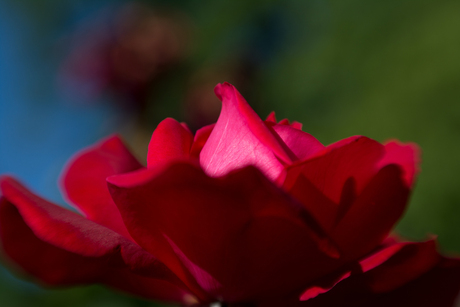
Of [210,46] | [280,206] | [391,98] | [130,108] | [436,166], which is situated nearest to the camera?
[280,206]

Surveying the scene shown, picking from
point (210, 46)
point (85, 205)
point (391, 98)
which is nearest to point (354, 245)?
point (85, 205)

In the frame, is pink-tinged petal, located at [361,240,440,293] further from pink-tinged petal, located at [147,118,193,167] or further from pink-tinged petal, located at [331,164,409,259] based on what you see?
pink-tinged petal, located at [147,118,193,167]

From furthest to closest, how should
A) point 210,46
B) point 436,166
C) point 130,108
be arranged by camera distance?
point 210,46, point 130,108, point 436,166

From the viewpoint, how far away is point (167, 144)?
0.23m

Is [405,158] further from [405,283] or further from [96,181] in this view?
[96,181]

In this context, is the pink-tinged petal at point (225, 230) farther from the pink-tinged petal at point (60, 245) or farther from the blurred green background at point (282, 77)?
the blurred green background at point (282, 77)

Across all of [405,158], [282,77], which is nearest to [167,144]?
[405,158]

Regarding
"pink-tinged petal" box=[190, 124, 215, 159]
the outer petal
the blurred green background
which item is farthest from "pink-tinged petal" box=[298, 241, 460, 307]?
the blurred green background

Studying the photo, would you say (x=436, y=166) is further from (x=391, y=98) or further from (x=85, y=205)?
(x=85, y=205)

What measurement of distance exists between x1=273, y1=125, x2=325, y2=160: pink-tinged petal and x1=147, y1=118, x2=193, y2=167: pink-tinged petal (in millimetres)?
56

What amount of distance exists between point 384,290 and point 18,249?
8.2 inches

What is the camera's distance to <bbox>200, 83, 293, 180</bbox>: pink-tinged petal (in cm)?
20

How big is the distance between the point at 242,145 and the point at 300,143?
36 millimetres

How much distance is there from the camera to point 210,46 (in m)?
1.63
